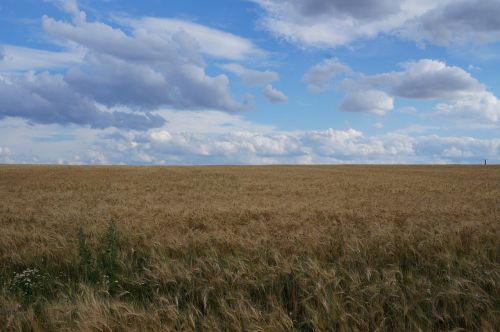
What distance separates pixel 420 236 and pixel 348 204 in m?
8.46

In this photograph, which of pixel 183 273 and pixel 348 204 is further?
pixel 348 204

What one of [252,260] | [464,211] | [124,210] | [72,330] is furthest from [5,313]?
[464,211]

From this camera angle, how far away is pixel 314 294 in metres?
4.65

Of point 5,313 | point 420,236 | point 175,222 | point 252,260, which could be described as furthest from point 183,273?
point 175,222

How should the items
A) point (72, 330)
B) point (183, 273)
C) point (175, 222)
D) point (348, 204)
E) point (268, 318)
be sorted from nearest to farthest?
point (72, 330)
point (268, 318)
point (183, 273)
point (175, 222)
point (348, 204)

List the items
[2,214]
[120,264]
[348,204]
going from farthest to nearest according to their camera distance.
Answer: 1. [348,204]
2. [2,214]
3. [120,264]

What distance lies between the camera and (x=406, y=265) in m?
6.55

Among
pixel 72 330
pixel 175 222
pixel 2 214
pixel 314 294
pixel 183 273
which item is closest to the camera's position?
pixel 72 330

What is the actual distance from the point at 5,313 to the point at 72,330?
3.61 feet

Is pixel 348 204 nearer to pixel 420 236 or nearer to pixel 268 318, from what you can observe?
pixel 420 236

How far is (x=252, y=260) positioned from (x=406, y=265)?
8.03 ft

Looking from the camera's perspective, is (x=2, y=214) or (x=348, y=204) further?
(x=348, y=204)

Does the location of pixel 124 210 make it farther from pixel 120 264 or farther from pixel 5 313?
pixel 5 313

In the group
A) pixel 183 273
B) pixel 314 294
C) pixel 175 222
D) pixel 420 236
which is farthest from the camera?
pixel 175 222
